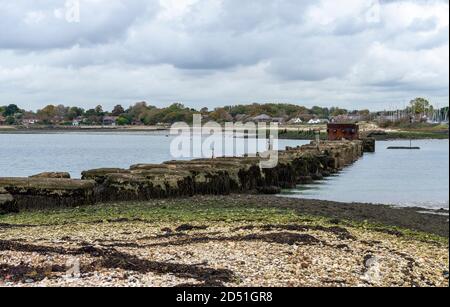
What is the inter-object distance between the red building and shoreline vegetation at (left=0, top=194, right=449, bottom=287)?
76.2m

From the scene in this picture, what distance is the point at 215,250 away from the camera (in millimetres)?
9961

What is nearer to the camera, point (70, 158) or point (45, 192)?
point (45, 192)

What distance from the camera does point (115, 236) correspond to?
11742mm

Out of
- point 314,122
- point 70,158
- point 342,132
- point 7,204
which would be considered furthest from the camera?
point 314,122

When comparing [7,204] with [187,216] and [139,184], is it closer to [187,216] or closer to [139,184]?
[139,184]

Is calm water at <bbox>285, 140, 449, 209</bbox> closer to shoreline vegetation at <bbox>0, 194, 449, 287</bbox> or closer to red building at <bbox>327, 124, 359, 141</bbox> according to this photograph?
shoreline vegetation at <bbox>0, 194, 449, 287</bbox>

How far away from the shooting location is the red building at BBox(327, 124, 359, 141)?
91.7 m

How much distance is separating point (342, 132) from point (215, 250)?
8448 cm

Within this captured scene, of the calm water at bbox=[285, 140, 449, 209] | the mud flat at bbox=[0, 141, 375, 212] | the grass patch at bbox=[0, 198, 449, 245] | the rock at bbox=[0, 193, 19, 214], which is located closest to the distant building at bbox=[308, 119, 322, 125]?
the calm water at bbox=[285, 140, 449, 209]

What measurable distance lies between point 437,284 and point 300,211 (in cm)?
935

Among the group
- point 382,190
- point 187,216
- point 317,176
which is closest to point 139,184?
point 187,216

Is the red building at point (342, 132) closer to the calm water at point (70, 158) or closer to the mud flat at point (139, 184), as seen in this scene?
the calm water at point (70, 158)

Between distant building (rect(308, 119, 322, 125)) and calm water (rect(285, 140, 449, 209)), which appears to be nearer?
calm water (rect(285, 140, 449, 209))
